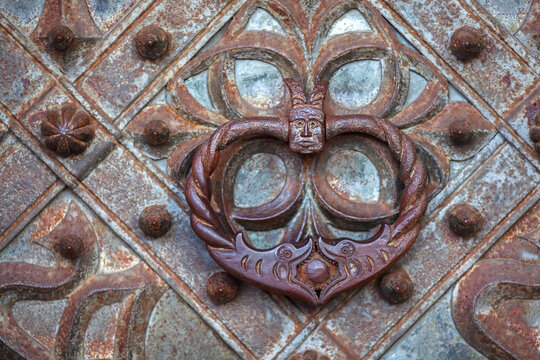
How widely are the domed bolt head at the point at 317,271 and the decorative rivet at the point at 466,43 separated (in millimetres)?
891

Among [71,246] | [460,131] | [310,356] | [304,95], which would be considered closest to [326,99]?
[304,95]

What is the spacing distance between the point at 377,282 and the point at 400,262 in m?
0.10

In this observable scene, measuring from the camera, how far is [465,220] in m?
3.24

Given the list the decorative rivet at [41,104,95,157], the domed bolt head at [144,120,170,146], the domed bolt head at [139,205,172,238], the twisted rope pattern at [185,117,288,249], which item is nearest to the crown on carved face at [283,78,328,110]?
the twisted rope pattern at [185,117,288,249]

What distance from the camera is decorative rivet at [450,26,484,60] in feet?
10.9

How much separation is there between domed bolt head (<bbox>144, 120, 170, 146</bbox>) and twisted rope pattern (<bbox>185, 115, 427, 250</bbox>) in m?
0.16

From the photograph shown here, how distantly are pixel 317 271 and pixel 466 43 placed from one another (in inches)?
37.3

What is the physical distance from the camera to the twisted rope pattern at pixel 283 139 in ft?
10.4

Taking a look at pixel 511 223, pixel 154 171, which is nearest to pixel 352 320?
pixel 511 223

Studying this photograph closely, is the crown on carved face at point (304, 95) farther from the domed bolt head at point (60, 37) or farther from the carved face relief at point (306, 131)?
the domed bolt head at point (60, 37)

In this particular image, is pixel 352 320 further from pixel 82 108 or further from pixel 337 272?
pixel 82 108

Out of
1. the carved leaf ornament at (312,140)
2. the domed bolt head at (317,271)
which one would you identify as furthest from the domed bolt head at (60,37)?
the domed bolt head at (317,271)

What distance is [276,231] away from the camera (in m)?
3.36

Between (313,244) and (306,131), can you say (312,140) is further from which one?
(313,244)
